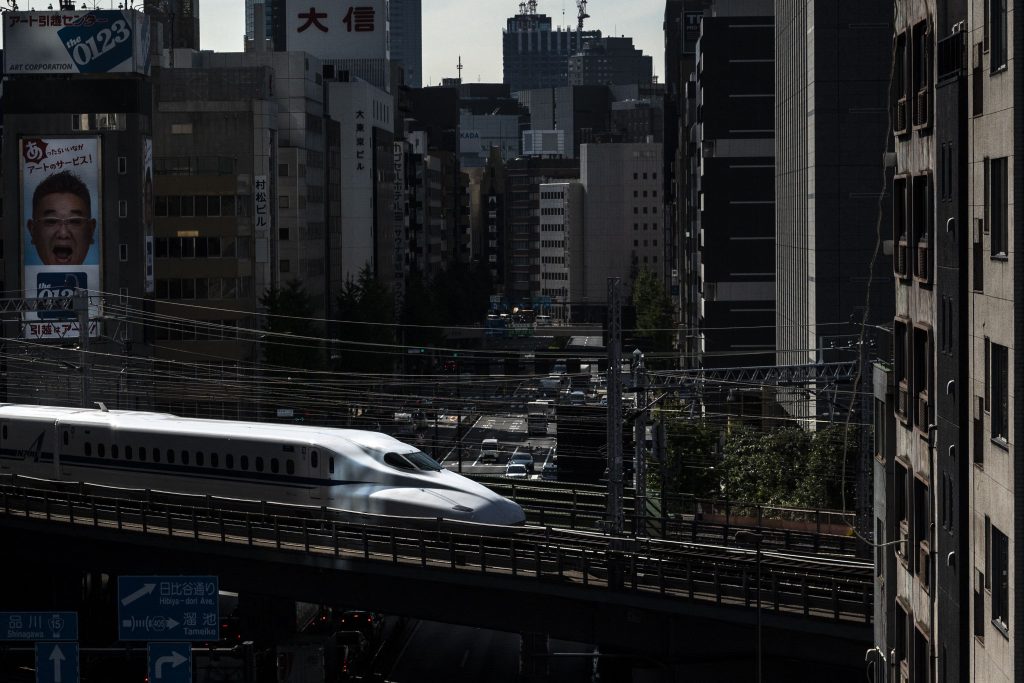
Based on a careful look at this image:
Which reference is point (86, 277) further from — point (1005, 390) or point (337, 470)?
point (1005, 390)

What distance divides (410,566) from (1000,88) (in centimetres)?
2242

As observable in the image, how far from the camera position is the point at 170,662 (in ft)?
95.8

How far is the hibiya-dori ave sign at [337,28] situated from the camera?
13288cm

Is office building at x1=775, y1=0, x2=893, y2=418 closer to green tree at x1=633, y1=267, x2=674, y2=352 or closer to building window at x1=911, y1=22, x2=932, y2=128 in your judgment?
building window at x1=911, y1=22, x2=932, y2=128

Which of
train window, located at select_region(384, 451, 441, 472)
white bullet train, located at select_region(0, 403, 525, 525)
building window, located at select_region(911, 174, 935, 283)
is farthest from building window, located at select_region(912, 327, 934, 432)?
train window, located at select_region(384, 451, 441, 472)

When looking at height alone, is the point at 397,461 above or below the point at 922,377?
below

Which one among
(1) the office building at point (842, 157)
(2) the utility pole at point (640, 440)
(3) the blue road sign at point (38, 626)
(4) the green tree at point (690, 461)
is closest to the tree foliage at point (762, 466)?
(4) the green tree at point (690, 461)

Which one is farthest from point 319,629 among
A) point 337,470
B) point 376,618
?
point 337,470

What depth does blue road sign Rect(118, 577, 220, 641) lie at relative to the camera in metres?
29.7

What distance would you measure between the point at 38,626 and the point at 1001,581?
1904 centimetres

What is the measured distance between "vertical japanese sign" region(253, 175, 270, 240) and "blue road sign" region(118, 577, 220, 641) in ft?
211

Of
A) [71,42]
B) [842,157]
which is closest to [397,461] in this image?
[842,157]

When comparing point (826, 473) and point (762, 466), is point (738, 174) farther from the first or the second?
point (826, 473)

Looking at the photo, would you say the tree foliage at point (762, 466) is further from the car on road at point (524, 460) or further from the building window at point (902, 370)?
the car on road at point (524, 460)
